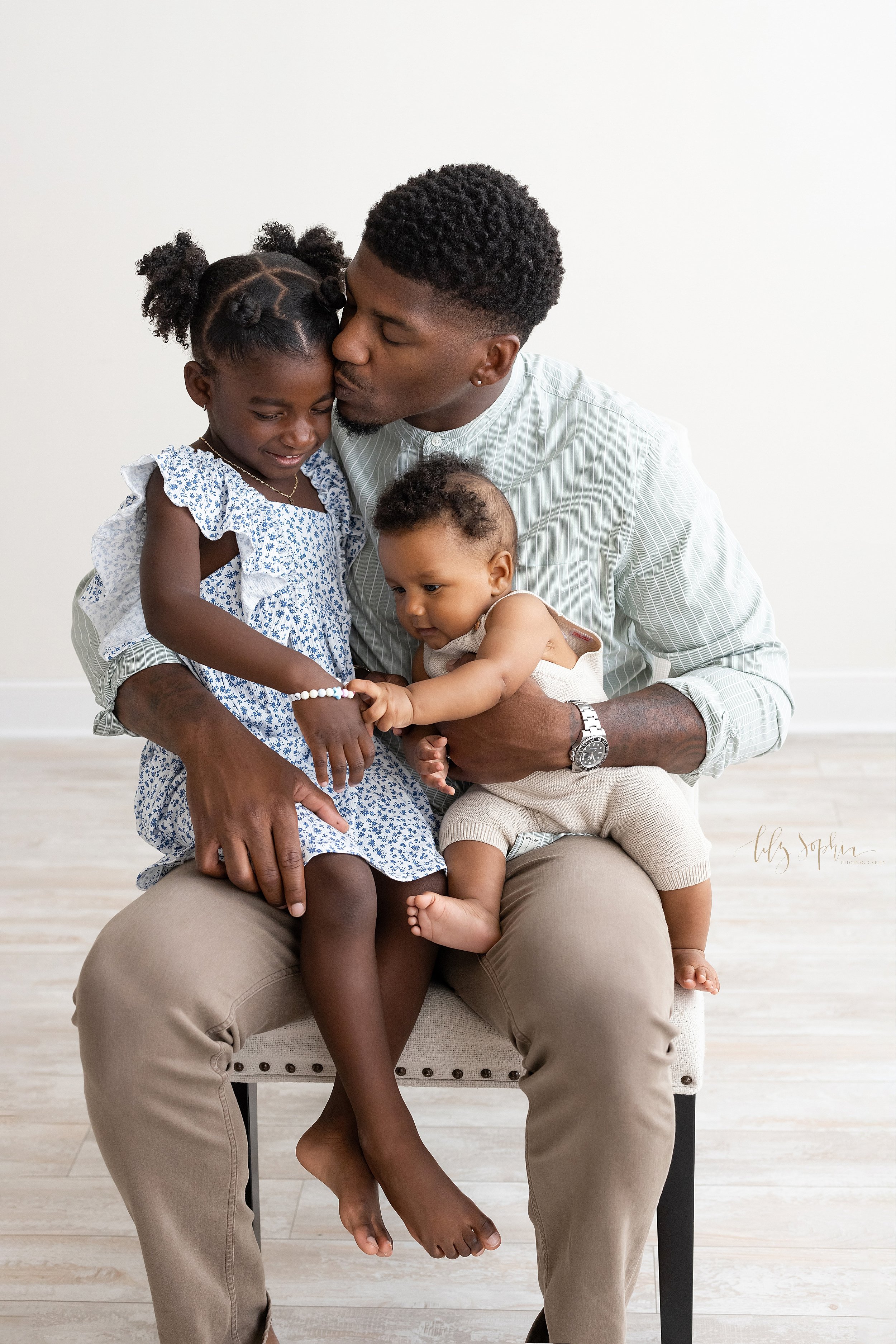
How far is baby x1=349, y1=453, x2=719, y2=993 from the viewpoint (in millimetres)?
1306

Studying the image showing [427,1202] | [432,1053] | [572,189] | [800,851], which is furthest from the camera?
[572,189]

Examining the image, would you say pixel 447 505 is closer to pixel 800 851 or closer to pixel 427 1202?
pixel 427 1202

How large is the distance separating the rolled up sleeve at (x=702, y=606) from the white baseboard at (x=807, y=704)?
6.47ft

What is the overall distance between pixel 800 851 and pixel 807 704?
0.83 meters

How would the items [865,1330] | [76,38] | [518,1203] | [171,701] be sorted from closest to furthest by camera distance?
[171,701] → [865,1330] → [518,1203] → [76,38]

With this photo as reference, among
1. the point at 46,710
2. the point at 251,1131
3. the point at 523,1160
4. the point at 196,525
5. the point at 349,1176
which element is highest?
the point at 196,525

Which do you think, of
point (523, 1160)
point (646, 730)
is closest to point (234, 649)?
point (646, 730)

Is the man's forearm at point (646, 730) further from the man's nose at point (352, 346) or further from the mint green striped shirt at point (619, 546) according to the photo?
the man's nose at point (352, 346)

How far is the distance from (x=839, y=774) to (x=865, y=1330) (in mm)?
1833

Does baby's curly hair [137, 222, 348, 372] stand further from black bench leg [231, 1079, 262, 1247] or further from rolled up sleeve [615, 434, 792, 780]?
black bench leg [231, 1079, 262, 1247]

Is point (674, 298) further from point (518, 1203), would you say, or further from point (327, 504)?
point (518, 1203)

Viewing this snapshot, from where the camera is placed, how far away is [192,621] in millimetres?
1251

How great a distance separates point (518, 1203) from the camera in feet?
5.48

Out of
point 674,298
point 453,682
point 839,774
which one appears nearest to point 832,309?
point 674,298
